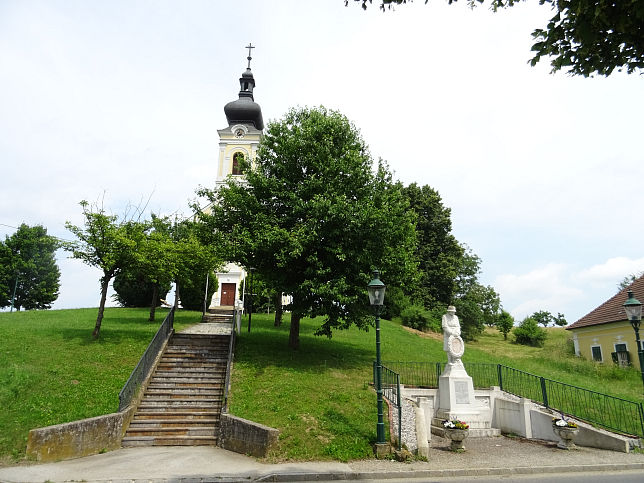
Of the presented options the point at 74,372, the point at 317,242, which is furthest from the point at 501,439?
the point at 74,372

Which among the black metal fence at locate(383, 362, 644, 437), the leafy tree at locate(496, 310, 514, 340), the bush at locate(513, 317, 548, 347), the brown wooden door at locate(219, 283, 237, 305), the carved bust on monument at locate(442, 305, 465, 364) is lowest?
the black metal fence at locate(383, 362, 644, 437)

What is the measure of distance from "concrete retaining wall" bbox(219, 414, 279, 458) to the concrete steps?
0.66m

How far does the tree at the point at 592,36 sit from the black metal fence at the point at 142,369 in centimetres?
1115

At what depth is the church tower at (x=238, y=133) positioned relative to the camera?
4594 cm

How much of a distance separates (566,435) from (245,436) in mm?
9032

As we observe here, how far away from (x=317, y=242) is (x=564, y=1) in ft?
38.4

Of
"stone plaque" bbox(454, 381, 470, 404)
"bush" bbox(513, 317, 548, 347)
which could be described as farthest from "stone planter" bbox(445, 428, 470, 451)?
"bush" bbox(513, 317, 548, 347)

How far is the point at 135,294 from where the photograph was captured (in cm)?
3884

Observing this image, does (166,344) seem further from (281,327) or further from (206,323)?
(281,327)

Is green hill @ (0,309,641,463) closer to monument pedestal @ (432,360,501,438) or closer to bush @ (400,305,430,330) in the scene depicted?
monument pedestal @ (432,360,501,438)

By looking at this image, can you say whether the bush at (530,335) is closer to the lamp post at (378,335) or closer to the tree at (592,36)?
the lamp post at (378,335)

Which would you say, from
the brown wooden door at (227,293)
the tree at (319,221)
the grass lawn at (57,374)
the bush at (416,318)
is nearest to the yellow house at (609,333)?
the bush at (416,318)

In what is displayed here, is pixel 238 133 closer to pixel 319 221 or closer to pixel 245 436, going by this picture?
pixel 319 221

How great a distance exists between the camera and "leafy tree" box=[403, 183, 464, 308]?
38844mm
